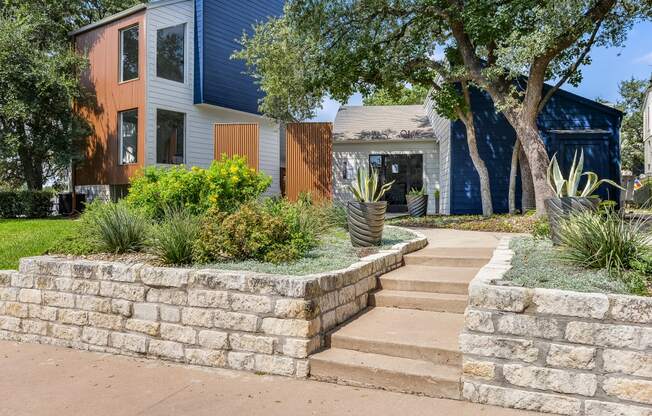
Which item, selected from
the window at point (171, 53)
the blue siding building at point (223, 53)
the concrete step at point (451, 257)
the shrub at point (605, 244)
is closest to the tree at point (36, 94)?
the window at point (171, 53)

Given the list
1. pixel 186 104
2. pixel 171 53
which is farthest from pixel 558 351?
pixel 171 53

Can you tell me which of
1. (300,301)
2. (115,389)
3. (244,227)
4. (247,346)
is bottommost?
(115,389)

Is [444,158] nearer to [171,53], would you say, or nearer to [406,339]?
[171,53]

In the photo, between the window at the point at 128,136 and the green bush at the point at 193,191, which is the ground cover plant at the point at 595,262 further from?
the window at the point at 128,136

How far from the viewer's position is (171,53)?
13641mm

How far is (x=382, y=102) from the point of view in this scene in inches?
1073

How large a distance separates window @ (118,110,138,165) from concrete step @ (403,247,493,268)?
10175mm

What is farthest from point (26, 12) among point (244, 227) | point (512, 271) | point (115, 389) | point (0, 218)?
point (512, 271)

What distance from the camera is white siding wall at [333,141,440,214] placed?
14.4 metres

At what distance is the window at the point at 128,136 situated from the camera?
13.3m

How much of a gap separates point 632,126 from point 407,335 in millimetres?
34925

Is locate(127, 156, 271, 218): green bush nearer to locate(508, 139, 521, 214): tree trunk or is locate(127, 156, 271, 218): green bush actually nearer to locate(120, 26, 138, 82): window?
locate(508, 139, 521, 214): tree trunk

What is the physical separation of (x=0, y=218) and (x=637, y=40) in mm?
16124

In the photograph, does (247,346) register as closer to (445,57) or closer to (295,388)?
(295,388)
